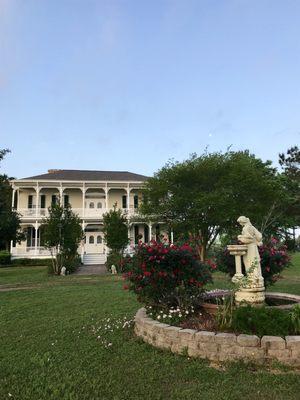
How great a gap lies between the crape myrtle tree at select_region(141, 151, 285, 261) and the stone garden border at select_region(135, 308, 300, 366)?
16006 millimetres

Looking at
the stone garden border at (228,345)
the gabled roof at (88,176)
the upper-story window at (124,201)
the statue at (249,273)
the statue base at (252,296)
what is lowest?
the stone garden border at (228,345)

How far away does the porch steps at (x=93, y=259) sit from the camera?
2952cm

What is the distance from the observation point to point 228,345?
15.2ft

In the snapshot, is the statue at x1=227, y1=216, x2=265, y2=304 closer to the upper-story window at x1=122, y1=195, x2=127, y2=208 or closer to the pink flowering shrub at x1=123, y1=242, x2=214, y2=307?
the pink flowering shrub at x1=123, y1=242, x2=214, y2=307

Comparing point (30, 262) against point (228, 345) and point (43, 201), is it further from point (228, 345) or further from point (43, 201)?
point (228, 345)

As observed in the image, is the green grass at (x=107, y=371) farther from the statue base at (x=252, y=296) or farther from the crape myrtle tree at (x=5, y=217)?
the crape myrtle tree at (x=5, y=217)

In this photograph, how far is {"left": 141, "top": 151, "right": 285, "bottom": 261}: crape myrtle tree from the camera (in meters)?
21.2

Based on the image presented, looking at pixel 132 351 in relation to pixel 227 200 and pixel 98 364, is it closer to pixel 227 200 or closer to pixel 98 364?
pixel 98 364

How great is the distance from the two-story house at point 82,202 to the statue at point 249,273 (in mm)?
24612

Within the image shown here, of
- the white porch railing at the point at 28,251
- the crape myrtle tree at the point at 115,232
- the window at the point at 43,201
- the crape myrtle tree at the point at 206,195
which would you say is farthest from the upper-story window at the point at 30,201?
the crape myrtle tree at the point at 206,195

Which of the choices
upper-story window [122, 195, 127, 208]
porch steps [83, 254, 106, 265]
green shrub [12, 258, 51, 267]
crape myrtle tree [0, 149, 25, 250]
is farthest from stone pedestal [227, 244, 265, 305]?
upper-story window [122, 195, 127, 208]

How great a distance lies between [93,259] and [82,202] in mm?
6453

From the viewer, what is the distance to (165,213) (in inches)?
931

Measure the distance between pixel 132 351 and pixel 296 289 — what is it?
901cm
